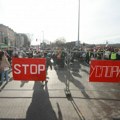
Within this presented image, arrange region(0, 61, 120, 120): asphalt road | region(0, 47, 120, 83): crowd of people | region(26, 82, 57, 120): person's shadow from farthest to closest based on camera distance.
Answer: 1. region(0, 47, 120, 83): crowd of people
2. region(0, 61, 120, 120): asphalt road
3. region(26, 82, 57, 120): person's shadow

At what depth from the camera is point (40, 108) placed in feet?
25.4

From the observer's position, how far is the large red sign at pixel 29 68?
29.5ft

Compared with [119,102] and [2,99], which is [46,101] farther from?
[119,102]

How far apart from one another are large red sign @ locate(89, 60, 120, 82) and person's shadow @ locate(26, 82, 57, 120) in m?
2.13

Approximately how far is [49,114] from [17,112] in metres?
1.03

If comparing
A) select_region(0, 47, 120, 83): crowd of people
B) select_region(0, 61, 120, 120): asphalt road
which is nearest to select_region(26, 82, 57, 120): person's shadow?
select_region(0, 61, 120, 120): asphalt road

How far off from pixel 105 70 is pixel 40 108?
10.1 ft

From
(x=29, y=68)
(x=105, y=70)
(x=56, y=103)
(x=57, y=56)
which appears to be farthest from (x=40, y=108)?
(x=57, y=56)

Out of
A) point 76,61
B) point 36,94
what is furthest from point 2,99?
point 76,61

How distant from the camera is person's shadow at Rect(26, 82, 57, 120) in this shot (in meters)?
6.92

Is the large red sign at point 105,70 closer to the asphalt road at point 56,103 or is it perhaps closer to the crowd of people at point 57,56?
the asphalt road at point 56,103

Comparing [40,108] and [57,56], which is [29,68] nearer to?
[40,108]

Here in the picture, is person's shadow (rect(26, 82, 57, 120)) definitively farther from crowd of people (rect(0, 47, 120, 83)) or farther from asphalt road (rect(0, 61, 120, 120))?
crowd of people (rect(0, 47, 120, 83))

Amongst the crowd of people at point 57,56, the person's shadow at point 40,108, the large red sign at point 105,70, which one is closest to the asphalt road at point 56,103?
the person's shadow at point 40,108
